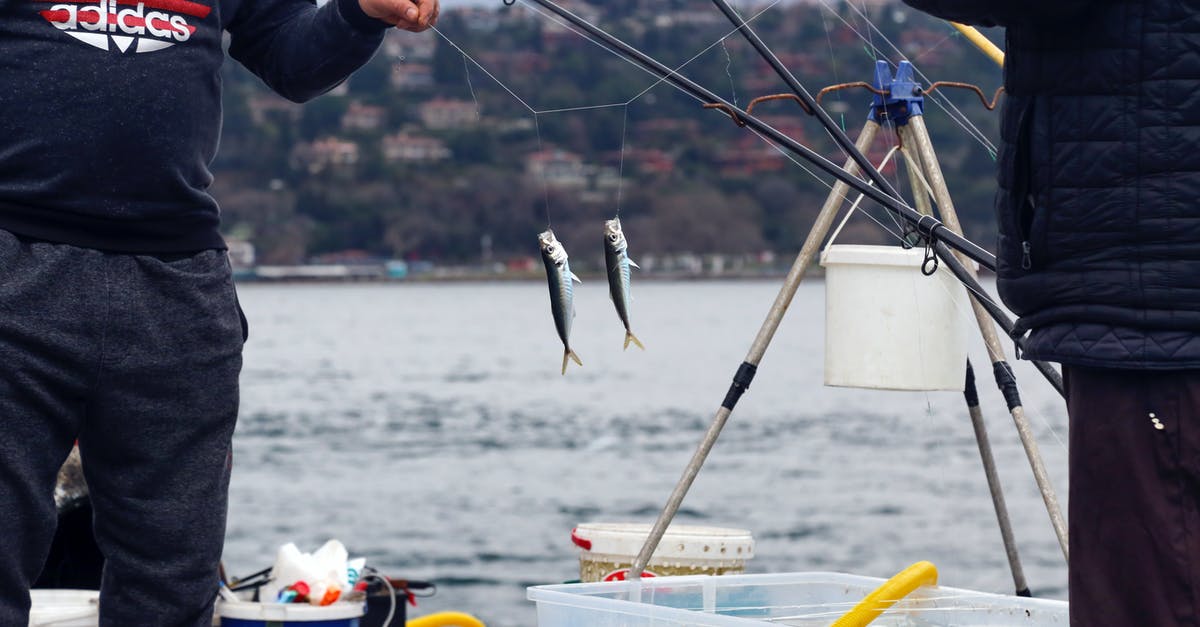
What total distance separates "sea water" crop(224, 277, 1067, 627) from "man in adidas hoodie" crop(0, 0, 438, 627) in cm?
255

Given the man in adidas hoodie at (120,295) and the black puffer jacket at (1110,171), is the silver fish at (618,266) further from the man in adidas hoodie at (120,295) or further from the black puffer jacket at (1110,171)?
the black puffer jacket at (1110,171)

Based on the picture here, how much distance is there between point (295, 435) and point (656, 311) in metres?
60.9

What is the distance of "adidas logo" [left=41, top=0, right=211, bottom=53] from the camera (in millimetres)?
2105

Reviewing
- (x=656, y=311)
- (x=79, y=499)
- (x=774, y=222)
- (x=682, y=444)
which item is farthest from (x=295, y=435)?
(x=656, y=311)

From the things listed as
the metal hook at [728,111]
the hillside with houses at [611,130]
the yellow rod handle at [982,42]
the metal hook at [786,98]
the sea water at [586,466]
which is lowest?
the sea water at [586,466]

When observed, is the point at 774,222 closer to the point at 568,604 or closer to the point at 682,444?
the point at 568,604

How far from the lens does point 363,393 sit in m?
45.1

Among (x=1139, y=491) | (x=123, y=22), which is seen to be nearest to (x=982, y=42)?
(x=1139, y=491)

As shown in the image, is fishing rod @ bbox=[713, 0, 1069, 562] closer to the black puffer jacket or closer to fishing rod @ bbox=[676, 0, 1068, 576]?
fishing rod @ bbox=[676, 0, 1068, 576]

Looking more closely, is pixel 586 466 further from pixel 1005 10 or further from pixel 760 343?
pixel 1005 10

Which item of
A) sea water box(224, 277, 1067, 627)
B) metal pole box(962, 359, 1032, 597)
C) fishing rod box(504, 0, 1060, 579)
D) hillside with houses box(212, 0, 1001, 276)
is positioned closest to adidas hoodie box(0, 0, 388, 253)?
hillside with houses box(212, 0, 1001, 276)

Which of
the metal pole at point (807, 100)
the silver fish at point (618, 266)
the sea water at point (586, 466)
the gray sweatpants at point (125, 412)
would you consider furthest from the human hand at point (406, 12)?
the sea water at point (586, 466)

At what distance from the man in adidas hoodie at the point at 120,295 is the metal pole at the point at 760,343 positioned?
4.10 ft

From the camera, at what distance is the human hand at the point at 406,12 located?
2.28 metres
